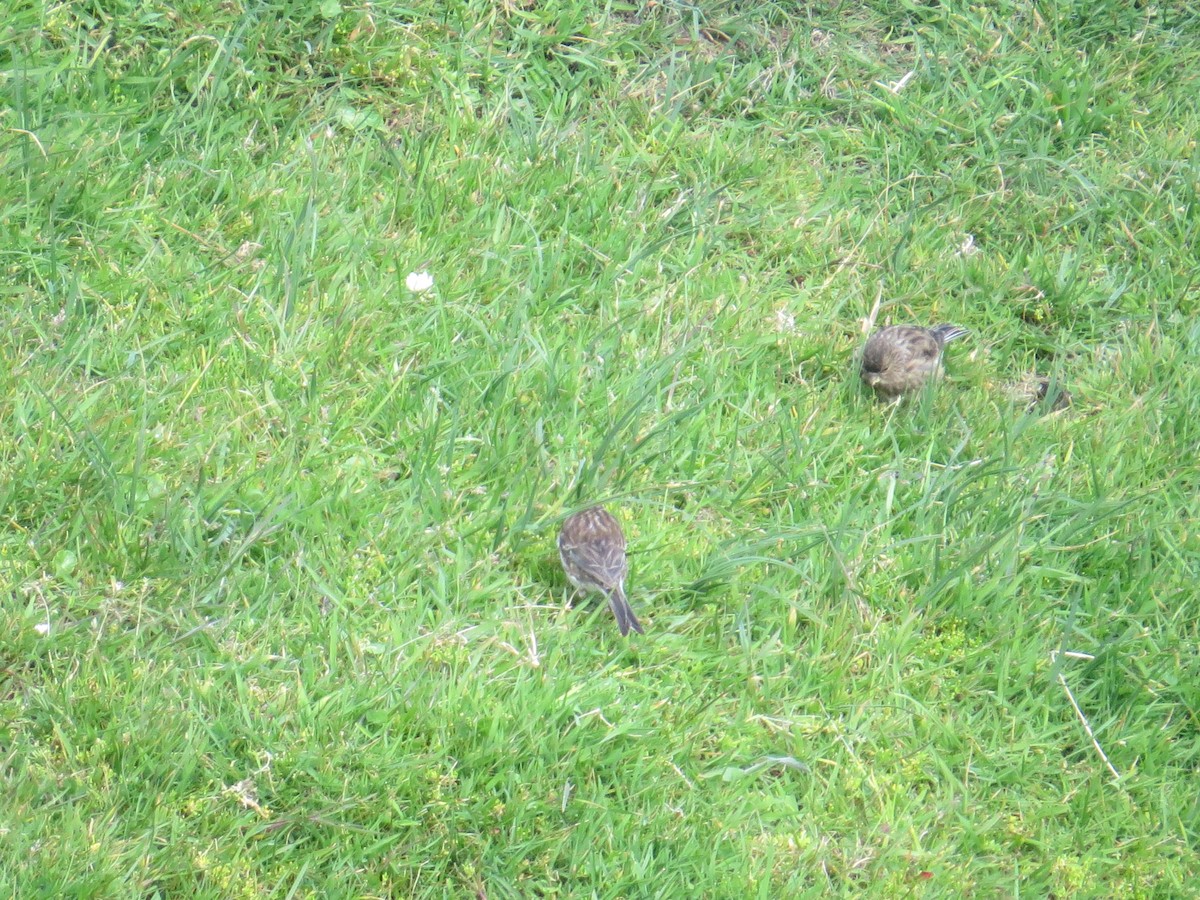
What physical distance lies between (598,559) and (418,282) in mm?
1783

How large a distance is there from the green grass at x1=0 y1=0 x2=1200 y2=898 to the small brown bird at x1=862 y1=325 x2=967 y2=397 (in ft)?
0.42

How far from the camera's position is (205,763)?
4.26 metres

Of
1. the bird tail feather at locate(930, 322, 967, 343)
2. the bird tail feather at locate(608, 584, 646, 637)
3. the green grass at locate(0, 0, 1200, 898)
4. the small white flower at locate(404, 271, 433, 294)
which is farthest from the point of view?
the bird tail feather at locate(930, 322, 967, 343)

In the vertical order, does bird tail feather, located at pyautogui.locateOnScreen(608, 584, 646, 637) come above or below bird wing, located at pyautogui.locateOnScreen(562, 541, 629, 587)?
below

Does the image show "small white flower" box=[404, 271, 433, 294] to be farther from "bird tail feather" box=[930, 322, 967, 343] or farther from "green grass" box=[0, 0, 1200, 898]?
"bird tail feather" box=[930, 322, 967, 343]

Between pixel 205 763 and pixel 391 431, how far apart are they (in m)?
1.70

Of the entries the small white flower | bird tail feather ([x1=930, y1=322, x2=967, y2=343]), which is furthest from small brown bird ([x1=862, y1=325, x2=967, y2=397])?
the small white flower

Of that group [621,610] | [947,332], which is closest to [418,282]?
[621,610]

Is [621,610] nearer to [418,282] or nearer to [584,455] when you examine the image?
[584,455]

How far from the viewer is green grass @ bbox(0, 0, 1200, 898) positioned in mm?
4391

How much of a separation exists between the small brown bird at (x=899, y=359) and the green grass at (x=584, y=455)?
0.42ft

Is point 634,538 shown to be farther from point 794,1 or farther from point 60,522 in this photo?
point 794,1

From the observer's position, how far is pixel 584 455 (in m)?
5.62

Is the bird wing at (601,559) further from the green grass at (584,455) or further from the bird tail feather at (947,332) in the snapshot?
the bird tail feather at (947,332)
